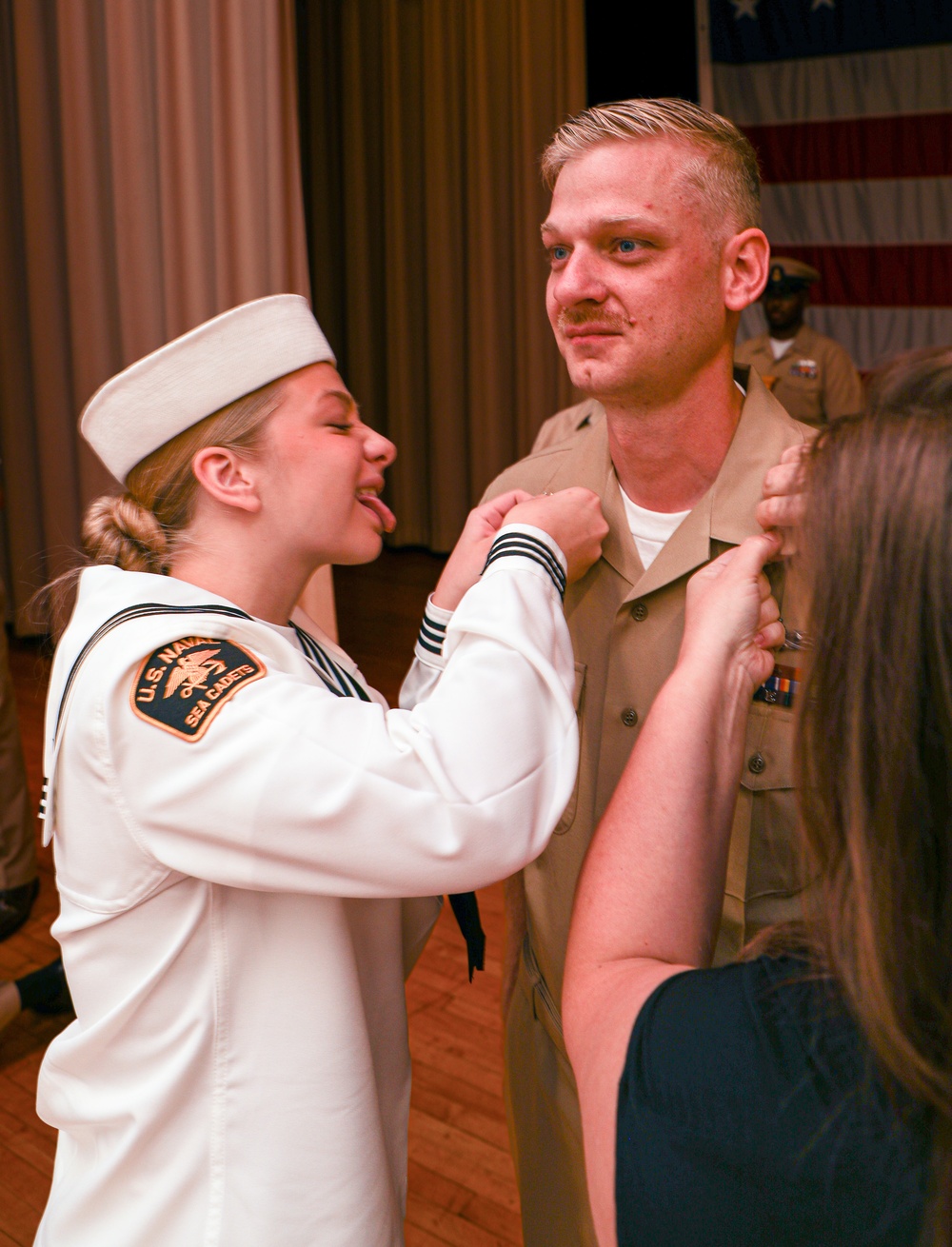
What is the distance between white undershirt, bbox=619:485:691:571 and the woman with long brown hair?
52 cm

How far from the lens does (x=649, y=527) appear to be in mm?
1249

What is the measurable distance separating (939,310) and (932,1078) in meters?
5.35

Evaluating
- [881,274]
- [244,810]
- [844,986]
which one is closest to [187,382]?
[244,810]

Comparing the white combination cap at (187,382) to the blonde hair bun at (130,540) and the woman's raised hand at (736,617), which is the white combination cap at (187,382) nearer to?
the blonde hair bun at (130,540)

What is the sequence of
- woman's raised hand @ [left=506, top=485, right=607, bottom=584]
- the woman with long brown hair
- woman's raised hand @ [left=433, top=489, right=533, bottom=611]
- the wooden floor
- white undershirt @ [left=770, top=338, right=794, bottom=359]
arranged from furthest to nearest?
white undershirt @ [left=770, top=338, right=794, bottom=359] < the wooden floor < woman's raised hand @ [left=433, top=489, right=533, bottom=611] < woman's raised hand @ [left=506, top=485, right=607, bottom=584] < the woman with long brown hair

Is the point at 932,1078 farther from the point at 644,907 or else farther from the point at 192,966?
the point at 192,966

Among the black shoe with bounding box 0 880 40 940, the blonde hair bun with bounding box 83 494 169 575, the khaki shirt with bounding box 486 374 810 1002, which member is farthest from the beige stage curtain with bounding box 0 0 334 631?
the khaki shirt with bounding box 486 374 810 1002

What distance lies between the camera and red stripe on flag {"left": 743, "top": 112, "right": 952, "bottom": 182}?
498 centimetres

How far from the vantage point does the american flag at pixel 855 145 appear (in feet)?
16.1

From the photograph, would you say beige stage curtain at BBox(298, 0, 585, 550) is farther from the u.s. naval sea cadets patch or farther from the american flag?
the u.s. naval sea cadets patch

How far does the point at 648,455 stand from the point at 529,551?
263 millimetres

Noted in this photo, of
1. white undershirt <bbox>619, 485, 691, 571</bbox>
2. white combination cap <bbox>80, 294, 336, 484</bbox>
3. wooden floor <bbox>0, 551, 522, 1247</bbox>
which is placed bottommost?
wooden floor <bbox>0, 551, 522, 1247</bbox>

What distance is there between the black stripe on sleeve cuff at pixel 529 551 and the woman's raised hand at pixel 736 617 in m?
0.13

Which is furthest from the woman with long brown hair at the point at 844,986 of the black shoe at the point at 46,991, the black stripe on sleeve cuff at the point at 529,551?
the black shoe at the point at 46,991
